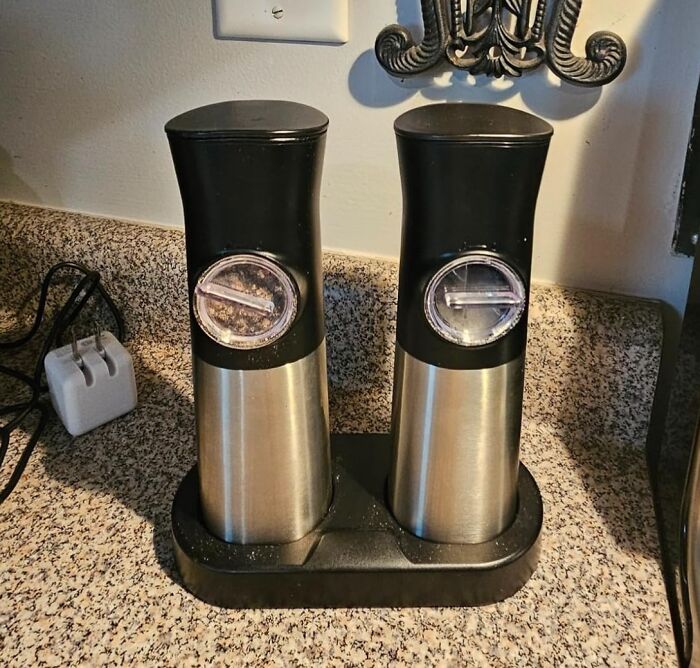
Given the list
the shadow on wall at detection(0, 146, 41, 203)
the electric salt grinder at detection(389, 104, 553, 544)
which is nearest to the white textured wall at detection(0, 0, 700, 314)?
the shadow on wall at detection(0, 146, 41, 203)

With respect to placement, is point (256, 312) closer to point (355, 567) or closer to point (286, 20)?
point (355, 567)

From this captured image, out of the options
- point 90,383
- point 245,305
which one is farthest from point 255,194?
point 90,383

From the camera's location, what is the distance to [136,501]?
56 cm

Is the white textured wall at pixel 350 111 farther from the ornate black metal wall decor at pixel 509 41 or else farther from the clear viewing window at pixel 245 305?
the clear viewing window at pixel 245 305

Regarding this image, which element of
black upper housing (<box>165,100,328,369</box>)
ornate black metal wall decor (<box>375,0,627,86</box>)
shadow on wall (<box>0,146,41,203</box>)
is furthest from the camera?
shadow on wall (<box>0,146,41,203</box>)

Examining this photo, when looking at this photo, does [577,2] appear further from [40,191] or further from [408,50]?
[40,191]

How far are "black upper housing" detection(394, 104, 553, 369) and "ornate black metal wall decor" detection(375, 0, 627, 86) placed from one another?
0.13m

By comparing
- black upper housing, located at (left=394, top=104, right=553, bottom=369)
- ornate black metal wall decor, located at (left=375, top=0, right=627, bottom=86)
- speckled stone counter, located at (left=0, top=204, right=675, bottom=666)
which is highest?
ornate black metal wall decor, located at (left=375, top=0, right=627, bottom=86)

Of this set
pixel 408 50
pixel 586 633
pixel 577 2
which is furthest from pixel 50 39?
pixel 586 633

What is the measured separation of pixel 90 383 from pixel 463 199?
0.38m

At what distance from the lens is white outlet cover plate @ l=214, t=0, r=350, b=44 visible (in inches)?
23.2

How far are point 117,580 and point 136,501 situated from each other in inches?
3.1

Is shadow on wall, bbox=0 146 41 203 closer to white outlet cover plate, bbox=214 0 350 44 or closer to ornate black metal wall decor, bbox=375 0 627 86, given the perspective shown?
white outlet cover plate, bbox=214 0 350 44

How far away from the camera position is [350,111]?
62 centimetres
